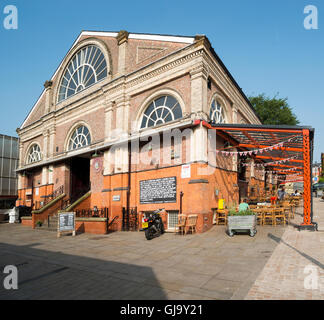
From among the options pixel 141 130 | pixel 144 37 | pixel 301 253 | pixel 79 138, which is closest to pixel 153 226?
pixel 141 130

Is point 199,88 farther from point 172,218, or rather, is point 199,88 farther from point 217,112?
point 172,218

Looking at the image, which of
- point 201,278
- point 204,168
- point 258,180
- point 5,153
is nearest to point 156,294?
point 201,278

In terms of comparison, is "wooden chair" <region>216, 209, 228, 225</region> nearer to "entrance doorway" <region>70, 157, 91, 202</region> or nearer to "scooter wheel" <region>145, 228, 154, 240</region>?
"scooter wheel" <region>145, 228, 154, 240</region>

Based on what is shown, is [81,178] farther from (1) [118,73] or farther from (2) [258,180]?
(2) [258,180]

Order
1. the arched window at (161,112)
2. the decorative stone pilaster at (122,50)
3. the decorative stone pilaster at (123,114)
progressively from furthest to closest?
1. the decorative stone pilaster at (122,50)
2. the decorative stone pilaster at (123,114)
3. the arched window at (161,112)

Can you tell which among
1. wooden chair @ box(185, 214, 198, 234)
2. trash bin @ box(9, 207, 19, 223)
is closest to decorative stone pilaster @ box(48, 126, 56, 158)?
trash bin @ box(9, 207, 19, 223)

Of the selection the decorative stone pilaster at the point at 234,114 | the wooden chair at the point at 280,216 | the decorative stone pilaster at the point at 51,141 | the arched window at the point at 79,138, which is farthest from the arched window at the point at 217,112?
the decorative stone pilaster at the point at 51,141

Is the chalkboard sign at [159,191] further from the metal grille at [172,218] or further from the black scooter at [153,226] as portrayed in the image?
the black scooter at [153,226]

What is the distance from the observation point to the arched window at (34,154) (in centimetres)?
2563

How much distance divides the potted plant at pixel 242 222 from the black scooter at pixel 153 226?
11.0ft

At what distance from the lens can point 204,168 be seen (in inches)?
495

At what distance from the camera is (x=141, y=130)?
15367 mm

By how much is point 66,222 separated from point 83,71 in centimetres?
1305

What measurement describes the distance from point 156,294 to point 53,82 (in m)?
24.1
